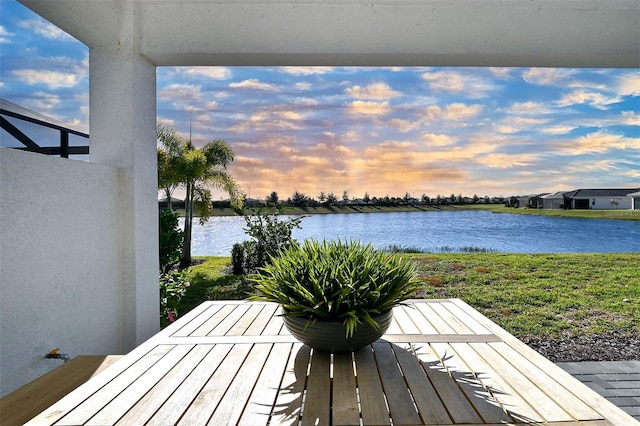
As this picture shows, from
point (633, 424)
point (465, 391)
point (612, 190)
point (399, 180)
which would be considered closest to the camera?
point (633, 424)

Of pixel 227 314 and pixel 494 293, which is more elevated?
pixel 227 314

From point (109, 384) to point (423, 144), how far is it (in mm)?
7263

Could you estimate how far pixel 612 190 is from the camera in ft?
22.0

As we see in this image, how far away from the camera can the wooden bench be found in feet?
4.42

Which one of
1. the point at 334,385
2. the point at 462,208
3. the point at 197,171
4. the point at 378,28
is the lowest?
the point at 334,385

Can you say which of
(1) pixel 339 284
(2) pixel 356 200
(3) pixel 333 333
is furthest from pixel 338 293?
(2) pixel 356 200

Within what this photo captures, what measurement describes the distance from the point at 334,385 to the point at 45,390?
1.16m

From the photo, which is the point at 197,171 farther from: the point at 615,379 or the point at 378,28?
the point at 615,379

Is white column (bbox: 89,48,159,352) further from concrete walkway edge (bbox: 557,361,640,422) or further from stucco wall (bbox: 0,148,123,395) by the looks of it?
concrete walkway edge (bbox: 557,361,640,422)

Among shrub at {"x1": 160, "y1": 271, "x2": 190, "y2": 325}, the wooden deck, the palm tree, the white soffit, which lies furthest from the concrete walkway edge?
the palm tree

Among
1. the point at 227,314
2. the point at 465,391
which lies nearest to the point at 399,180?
the point at 227,314

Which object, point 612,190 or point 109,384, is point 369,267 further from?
point 612,190

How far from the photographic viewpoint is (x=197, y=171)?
6.78 meters

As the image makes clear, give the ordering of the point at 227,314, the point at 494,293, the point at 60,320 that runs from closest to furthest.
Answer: the point at 227,314
the point at 60,320
the point at 494,293
